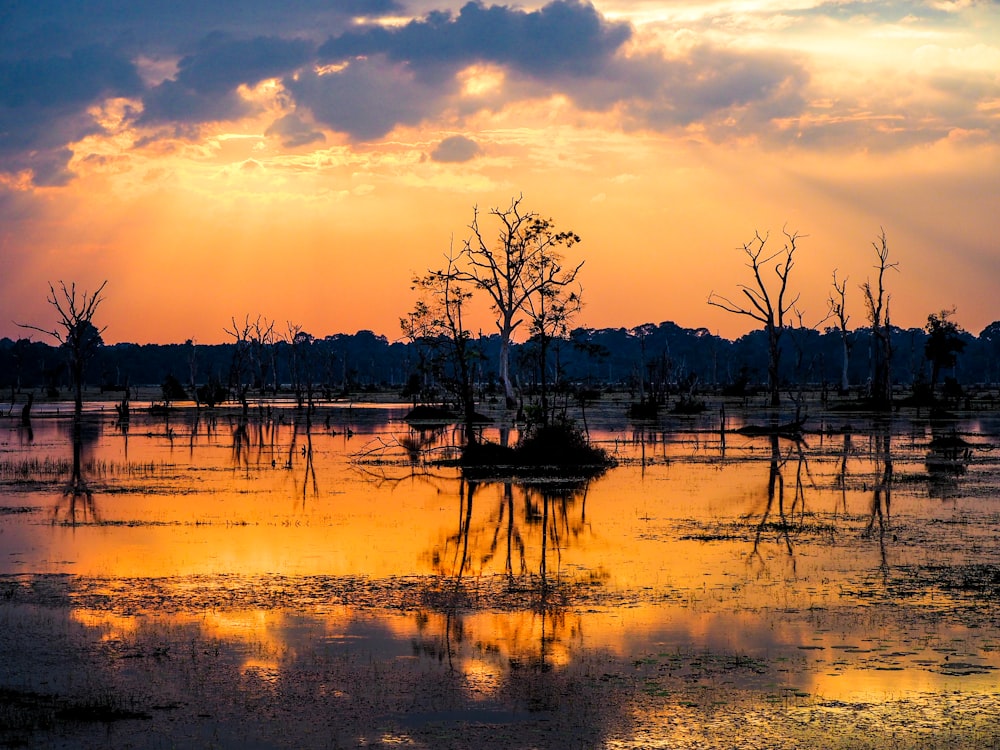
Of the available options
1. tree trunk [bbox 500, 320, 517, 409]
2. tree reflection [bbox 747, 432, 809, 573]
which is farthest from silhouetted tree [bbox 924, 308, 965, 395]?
tree reflection [bbox 747, 432, 809, 573]

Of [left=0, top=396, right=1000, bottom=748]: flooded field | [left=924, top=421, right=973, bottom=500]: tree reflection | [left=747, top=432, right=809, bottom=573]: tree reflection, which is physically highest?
[left=924, top=421, right=973, bottom=500]: tree reflection

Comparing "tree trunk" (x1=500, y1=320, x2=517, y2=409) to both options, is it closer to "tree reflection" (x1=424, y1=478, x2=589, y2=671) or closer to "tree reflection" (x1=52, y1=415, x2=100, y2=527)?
"tree reflection" (x1=52, y1=415, x2=100, y2=527)

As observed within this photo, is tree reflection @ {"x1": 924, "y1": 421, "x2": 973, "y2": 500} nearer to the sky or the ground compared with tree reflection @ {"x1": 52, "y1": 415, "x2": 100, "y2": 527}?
nearer to the sky

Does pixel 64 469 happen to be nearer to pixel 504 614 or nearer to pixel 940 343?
pixel 504 614

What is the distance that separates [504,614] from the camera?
1209 cm

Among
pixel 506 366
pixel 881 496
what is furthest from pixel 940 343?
pixel 881 496

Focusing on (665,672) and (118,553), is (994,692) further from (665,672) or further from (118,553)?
(118,553)

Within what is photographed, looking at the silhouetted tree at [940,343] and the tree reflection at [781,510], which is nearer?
the tree reflection at [781,510]

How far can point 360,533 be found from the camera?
61.0 feet

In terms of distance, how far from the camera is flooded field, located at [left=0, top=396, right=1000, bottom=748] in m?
8.54

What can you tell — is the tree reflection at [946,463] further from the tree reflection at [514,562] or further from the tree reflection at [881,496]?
the tree reflection at [514,562]

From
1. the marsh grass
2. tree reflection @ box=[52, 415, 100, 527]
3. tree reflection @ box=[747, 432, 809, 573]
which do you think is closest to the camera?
tree reflection @ box=[747, 432, 809, 573]

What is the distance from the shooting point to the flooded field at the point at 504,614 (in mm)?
8539

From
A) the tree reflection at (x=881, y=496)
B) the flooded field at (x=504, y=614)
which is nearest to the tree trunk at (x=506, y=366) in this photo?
the tree reflection at (x=881, y=496)
